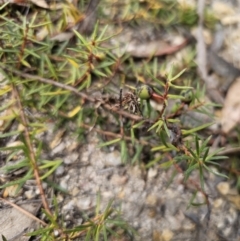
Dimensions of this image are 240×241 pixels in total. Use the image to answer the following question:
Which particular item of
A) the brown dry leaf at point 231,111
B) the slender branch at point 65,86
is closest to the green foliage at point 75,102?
the slender branch at point 65,86

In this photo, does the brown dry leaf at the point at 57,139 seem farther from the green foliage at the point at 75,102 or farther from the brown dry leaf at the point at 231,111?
the brown dry leaf at the point at 231,111

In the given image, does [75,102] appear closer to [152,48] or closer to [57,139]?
[57,139]

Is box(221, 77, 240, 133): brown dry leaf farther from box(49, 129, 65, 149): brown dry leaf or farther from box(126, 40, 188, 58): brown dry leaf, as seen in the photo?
box(49, 129, 65, 149): brown dry leaf

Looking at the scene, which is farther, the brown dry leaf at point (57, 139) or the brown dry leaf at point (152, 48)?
the brown dry leaf at point (152, 48)

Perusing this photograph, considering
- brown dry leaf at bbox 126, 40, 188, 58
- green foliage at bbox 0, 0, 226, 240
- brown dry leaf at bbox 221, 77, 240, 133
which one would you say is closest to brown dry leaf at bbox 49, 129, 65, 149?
green foliage at bbox 0, 0, 226, 240

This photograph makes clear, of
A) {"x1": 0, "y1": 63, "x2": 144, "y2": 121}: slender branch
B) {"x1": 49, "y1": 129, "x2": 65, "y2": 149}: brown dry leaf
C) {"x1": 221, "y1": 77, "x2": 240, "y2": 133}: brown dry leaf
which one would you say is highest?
{"x1": 0, "y1": 63, "x2": 144, "y2": 121}: slender branch

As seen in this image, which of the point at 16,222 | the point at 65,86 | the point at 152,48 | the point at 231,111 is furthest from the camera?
the point at 152,48

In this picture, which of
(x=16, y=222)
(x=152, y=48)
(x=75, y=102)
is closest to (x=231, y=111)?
(x=152, y=48)

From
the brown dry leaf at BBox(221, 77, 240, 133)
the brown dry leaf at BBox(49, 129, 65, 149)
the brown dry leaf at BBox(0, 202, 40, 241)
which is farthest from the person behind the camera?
the brown dry leaf at BBox(221, 77, 240, 133)
